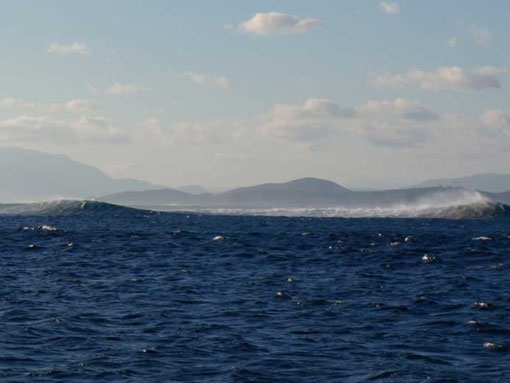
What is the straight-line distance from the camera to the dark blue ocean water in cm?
2864

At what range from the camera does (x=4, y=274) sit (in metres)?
55.2

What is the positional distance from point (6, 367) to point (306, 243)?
67.3 meters

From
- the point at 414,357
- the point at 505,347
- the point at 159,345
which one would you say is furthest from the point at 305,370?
the point at 505,347

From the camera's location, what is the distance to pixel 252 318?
38969 millimetres

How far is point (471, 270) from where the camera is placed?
2469 inches

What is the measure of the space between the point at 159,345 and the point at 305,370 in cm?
709

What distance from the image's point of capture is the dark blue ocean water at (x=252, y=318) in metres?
28.6

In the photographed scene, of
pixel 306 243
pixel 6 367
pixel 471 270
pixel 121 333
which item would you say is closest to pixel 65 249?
pixel 306 243

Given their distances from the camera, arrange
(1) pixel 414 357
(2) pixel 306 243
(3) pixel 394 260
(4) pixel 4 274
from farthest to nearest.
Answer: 1. (2) pixel 306 243
2. (3) pixel 394 260
3. (4) pixel 4 274
4. (1) pixel 414 357

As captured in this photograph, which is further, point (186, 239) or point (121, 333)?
point (186, 239)

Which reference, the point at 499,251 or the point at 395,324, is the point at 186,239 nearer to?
the point at 499,251

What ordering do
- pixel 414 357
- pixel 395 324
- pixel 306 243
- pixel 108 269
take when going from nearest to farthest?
pixel 414 357
pixel 395 324
pixel 108 269
pixel 306 243

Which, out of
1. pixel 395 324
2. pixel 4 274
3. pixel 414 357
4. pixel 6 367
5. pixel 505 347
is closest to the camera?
pixel 6 367

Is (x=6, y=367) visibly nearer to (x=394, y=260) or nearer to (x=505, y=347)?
(x=505, y=347)
